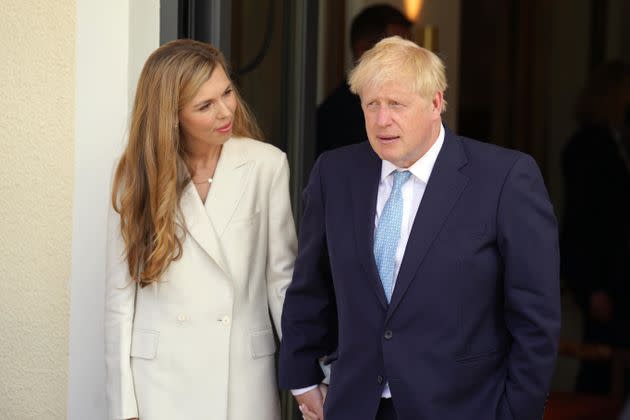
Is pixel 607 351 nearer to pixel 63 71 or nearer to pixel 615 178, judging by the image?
pixel 615 178

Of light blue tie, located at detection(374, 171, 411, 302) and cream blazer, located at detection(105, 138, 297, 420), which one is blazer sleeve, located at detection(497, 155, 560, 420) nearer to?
light blue tie, located at detection(374, 171, 411, 302)

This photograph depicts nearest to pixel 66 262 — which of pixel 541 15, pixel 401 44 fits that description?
pixel 401 44

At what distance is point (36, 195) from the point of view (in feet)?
13.3

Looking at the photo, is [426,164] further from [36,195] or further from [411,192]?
[36,195]

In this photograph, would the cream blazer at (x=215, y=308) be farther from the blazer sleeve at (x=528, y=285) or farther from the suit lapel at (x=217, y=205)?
the blazer sleeve at (x=528, y=285)

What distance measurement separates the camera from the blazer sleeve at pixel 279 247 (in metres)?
3.38

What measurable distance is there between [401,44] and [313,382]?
953mm

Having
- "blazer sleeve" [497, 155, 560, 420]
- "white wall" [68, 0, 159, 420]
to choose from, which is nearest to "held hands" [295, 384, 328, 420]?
"blazer sleeve" [497, 155, 560, 420]

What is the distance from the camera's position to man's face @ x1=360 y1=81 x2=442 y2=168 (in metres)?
2.89

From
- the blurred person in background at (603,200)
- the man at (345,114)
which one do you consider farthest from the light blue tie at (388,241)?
the blurred person in background at (603,200)

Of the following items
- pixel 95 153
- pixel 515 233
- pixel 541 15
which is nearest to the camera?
pixel 515 233

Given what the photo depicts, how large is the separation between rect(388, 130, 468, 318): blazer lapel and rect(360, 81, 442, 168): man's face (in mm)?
83

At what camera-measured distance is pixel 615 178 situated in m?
5.64

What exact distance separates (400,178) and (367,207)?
11 cm
